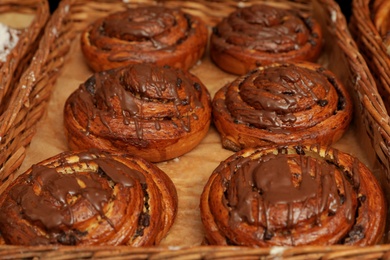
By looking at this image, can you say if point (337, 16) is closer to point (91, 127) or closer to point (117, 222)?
point (91, 127)

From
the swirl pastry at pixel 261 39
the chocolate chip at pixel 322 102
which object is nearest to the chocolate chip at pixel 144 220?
the chocolate chip at pixel 322 102

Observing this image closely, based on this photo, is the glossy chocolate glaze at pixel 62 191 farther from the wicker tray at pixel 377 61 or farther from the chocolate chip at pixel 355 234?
the wicker tray at pixel 377 61

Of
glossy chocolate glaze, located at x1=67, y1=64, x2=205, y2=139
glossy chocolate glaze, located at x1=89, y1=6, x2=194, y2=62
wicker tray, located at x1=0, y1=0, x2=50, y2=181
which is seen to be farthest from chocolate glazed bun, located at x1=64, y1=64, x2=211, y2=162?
glossy chocolate glaze, located at x1=89, y1=6, x2=194, y2=62

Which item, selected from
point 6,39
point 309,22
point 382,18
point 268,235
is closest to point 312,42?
point 309,22

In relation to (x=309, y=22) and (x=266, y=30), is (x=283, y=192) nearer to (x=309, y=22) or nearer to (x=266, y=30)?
(x=266, y=30)

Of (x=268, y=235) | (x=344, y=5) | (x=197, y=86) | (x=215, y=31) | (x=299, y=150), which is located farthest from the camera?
(x=344, y=5)
